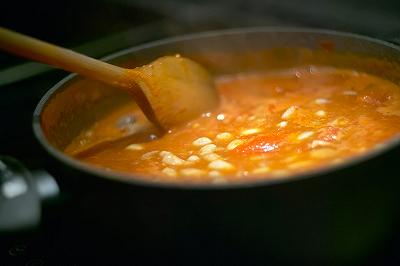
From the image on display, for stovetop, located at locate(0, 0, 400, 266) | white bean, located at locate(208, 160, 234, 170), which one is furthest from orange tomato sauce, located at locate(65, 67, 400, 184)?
stovetop, located at locate(0, 0, 400, 266)

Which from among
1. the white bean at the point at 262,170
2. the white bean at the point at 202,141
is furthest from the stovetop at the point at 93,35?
the white bean at the point at 202,141

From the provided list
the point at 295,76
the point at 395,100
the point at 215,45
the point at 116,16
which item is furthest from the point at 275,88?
the point at 116,16

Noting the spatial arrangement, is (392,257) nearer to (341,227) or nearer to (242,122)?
(341,227)

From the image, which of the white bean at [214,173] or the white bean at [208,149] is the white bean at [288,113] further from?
the white bean at [214,173]

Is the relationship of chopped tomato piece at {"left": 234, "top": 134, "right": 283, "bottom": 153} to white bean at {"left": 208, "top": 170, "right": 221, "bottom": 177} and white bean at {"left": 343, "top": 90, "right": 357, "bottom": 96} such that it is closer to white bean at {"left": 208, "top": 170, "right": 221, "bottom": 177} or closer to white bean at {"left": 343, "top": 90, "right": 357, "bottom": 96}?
white bean at {"left": 208, "top": 170, "right": 221, "bottom": 177}

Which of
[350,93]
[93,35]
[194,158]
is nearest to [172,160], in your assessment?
[194,158]

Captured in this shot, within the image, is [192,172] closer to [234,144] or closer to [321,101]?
[234,144]
